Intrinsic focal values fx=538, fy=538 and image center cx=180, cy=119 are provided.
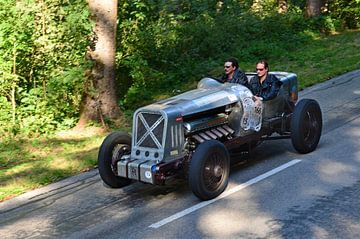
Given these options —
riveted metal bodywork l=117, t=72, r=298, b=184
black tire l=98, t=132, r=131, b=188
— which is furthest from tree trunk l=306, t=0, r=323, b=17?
black tire l=98, t=132, r=131, b=188

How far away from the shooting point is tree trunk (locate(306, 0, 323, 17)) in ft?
68.1

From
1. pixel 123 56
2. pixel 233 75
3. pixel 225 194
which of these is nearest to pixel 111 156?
pixel 225 194

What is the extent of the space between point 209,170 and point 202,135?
72 cm

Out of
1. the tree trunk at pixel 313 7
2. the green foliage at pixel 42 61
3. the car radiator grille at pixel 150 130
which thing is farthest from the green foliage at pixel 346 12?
the car radiator grille at pixel 150 130

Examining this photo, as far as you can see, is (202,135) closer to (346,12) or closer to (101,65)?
(101,65)

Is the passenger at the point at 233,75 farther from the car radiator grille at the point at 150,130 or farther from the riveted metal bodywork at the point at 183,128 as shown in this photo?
the car radiator grille at the point at 150,130

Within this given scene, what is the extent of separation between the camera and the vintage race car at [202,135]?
679 centimetres

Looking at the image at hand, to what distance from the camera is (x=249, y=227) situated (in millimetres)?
5895

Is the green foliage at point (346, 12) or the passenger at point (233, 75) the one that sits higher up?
the green foliage at point (346, 12)

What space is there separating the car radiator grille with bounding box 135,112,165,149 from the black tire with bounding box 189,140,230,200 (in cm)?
54

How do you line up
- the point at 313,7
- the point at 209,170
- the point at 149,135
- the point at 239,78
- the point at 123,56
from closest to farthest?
the point at 209,170, the point at 149,135, the point at 239,78, the point at 123,56, the point at 313,7

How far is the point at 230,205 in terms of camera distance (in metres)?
6.61

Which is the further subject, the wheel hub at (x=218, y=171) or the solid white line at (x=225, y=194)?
the wheel hub at (x=218, y=171)

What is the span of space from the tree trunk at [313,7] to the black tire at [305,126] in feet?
43.6
